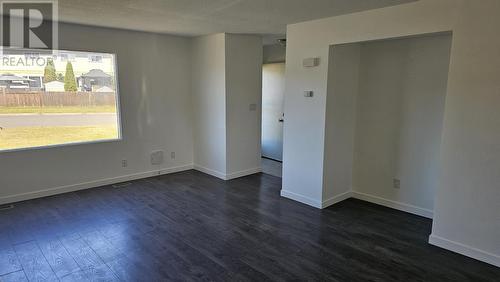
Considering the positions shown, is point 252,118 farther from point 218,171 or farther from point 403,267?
point 403,267

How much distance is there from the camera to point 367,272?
2.61 m

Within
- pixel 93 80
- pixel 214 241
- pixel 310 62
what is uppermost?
pixel 310 62

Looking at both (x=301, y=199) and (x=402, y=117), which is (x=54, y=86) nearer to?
(x=301, y=199)

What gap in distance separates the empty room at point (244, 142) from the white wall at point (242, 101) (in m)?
0.03

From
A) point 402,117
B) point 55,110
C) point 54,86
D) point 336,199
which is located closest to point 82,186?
point 55,110

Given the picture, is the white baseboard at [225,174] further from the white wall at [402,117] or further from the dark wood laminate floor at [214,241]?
the white wall at [402,117]

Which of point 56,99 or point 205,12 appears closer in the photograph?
point 205,12

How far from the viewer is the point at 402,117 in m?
3.77

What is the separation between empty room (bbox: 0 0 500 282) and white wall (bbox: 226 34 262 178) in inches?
1.0

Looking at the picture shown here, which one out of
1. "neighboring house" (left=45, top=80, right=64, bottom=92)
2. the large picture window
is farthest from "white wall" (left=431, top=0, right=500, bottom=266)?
"neighboring house" (left=45, top=80, right=64, bottom=92)

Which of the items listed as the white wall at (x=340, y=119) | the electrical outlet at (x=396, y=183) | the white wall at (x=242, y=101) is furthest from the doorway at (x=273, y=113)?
the electrical outlet at (x=396, y=183)

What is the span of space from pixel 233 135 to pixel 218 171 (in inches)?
26.8

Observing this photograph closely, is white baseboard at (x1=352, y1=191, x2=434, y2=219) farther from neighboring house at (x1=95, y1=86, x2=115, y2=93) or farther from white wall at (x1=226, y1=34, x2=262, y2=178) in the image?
neighboring house at (x1=95, y1=86, x2=115, y2=93)

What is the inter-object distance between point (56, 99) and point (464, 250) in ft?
16.8
